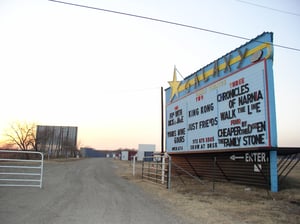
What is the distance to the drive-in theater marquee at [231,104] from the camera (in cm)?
1038

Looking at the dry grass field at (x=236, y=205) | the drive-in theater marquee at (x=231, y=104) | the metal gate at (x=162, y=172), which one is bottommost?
the dry grass field at (x=236, y=205)

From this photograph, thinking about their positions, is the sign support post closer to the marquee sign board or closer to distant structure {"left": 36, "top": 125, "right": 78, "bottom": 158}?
the marquee sign board

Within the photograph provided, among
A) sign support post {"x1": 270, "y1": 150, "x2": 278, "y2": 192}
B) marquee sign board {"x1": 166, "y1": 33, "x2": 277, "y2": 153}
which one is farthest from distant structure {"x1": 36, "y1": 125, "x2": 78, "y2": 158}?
sign support post {"x1": 270, "y1": 150, "x2": 278, "y2": 192}

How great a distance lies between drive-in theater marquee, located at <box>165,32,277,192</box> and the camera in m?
10.4

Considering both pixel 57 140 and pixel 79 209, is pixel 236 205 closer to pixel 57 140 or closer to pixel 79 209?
pixel 79 209

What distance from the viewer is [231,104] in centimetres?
1214

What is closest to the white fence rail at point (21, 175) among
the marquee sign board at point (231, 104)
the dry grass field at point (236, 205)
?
the dry grass field at point (236, 205)

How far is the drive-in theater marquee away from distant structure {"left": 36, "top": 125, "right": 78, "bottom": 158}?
55.5m

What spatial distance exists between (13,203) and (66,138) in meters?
80.4

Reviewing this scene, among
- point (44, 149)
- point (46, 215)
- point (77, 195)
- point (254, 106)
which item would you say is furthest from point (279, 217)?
point (44, 149)

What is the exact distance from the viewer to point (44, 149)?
233ft

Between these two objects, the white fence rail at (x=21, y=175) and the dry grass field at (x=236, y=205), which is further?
the white fence rail at (x=21, y=175)

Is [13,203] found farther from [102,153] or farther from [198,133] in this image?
[102,153]

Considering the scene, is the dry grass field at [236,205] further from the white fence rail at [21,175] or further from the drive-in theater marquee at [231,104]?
the white fence rail at [21,175]
